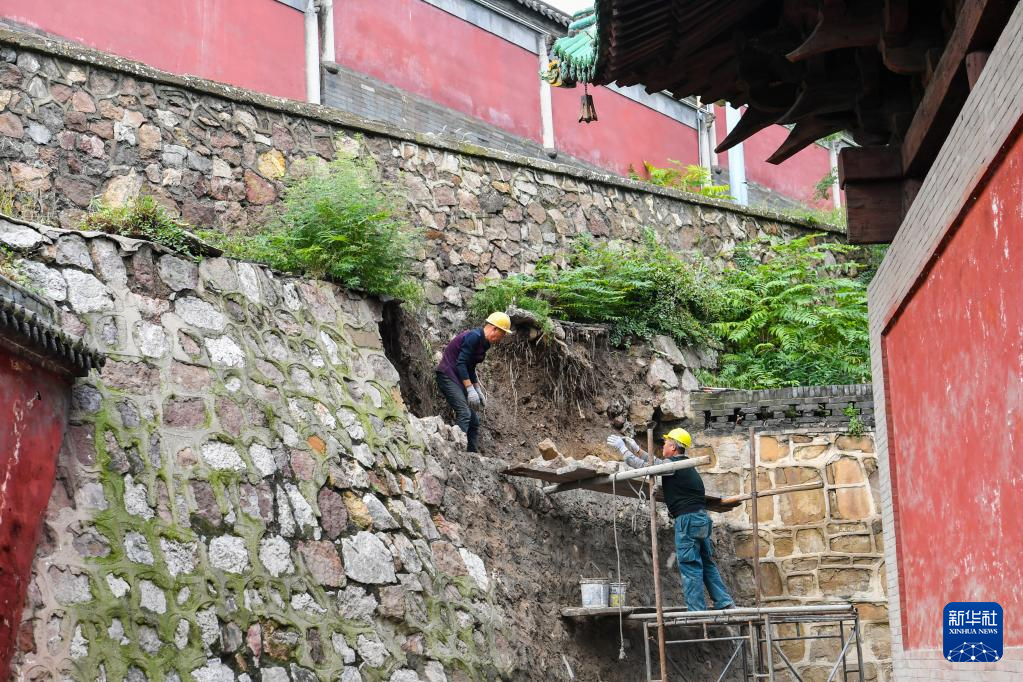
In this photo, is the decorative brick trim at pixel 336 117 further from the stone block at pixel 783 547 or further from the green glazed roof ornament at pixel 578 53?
the green glazed roof ornament at pixel 578 53

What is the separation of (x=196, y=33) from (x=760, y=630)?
346 inches

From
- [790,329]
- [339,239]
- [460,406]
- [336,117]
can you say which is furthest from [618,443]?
[336,117]

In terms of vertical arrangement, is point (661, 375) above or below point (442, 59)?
below

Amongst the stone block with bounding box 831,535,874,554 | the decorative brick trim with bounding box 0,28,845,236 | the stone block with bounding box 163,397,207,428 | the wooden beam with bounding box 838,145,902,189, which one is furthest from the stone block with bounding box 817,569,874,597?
the wooden beam with bounding box 838,145,902,189

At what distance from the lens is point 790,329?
15.0 meters

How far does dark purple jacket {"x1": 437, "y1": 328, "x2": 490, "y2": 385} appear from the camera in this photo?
1185 centimetres

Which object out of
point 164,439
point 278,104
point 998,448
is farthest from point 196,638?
point 278,104

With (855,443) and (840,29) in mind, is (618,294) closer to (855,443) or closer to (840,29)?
(855,443)

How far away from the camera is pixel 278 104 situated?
13367 millimetres

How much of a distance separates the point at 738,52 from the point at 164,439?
4.85 m

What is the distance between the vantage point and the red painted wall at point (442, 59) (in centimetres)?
1620

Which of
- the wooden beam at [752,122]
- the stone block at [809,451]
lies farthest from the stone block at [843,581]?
the wooden beam at [752,122]

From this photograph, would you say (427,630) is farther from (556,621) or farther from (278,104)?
(278,104)

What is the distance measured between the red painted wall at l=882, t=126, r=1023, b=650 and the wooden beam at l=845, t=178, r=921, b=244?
53 cm
